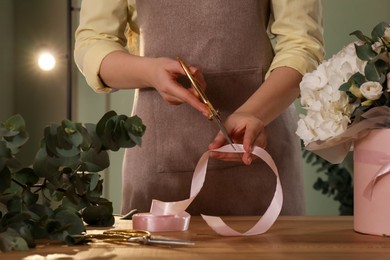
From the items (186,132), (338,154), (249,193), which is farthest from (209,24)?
(338,154)

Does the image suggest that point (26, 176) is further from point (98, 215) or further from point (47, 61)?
point (47, 61)

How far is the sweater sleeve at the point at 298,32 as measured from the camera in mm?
1558

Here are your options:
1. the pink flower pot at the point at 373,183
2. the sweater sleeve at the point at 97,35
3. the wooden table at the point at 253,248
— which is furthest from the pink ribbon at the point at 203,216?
the sweater sleeve at the point at 97,35

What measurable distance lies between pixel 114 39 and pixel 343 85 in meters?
0.76

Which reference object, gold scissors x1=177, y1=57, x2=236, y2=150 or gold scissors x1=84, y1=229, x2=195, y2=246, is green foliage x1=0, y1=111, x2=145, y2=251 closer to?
gold scissors x1=84, y1=229, x2=195, y2=246

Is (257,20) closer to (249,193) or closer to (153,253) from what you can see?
(249,193)

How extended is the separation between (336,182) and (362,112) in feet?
9.32

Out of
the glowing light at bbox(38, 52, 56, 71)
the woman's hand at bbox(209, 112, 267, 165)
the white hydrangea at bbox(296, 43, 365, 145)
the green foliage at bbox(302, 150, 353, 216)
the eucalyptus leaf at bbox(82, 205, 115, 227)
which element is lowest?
the green foliage at bbox(302, 150, 353, 216)

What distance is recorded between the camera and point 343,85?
1088mm

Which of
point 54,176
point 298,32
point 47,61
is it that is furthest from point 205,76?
point 47,61

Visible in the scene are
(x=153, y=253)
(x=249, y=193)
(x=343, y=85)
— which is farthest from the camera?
(x=249, y=193)

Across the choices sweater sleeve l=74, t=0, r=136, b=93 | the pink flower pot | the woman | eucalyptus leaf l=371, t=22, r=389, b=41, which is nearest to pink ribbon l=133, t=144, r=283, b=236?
the pink flower pot

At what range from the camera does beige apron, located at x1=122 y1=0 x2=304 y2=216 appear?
165cm

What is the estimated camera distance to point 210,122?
5.44 ft
